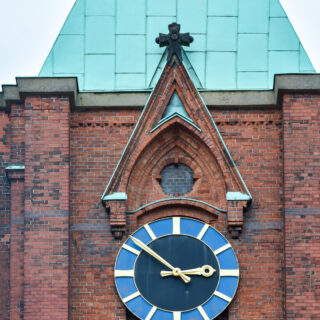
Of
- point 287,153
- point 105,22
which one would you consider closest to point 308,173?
point 287,153

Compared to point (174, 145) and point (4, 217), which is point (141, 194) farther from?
point (4, 217)

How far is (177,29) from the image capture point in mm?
28562

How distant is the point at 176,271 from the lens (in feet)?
89.7

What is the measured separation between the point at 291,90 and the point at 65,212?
4.15m

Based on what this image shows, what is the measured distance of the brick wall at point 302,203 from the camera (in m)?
27.1

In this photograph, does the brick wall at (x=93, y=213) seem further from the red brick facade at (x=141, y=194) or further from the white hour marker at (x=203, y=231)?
the white hour marker at (x=203, y=231)

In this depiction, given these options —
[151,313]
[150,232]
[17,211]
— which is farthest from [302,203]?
[17,211]

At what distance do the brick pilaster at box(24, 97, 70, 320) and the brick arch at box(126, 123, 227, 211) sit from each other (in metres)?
1.19

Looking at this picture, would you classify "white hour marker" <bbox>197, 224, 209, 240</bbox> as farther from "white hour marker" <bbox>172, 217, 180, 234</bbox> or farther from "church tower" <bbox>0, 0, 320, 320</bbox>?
"white hour marker" <bbox>172, 217, 180, 234</bbox>

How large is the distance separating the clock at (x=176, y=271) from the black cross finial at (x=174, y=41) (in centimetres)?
268

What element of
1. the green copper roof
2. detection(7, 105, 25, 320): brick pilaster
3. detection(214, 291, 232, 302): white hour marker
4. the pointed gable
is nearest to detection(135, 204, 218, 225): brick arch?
the pointed gable

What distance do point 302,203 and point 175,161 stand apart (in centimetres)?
230

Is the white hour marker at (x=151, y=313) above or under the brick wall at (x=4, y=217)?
under

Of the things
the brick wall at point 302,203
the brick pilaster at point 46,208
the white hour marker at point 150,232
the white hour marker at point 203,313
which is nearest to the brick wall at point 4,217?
the brick pilaster at point 46,208
